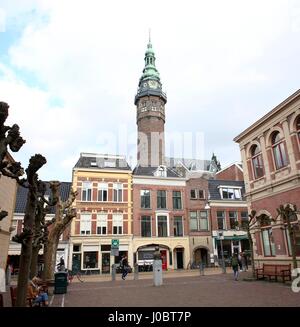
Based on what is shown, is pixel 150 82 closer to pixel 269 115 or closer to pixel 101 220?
pixel 101 220

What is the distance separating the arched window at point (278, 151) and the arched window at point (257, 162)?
137 cm

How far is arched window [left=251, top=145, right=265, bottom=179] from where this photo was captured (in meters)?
19.7

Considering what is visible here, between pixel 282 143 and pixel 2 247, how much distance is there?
1991 centimetres

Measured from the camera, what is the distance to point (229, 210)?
119ft

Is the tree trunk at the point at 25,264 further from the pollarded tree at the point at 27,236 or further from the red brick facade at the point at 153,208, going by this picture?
the red brick facade at the point at 153,208

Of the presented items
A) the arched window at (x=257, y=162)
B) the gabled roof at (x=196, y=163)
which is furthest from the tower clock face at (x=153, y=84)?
the arched window at (x=257, y=162)

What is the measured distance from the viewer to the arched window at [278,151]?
17547mm

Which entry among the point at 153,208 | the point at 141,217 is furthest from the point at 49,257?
the point at 153,208

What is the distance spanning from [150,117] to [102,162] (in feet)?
67.3
